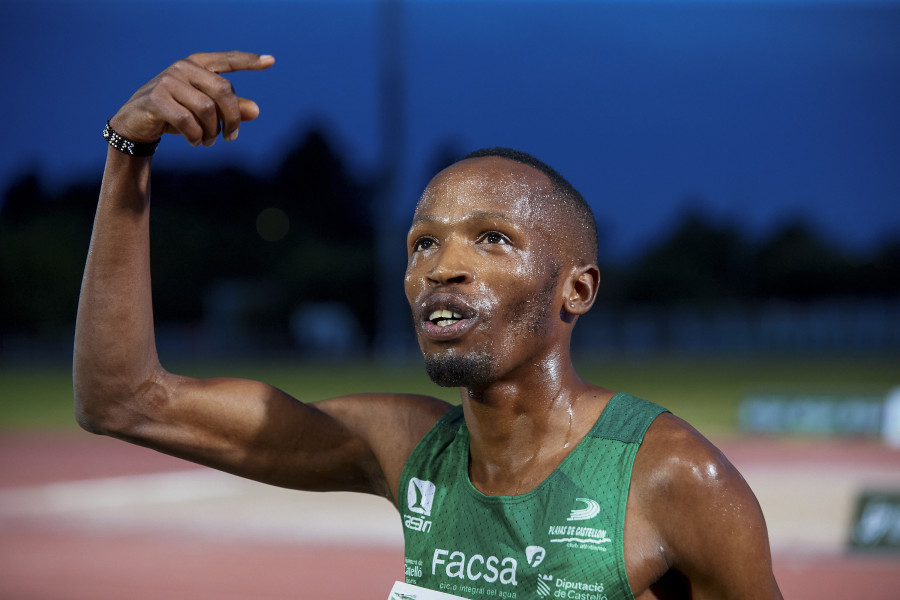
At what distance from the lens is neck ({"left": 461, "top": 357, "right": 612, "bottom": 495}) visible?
2.36 m

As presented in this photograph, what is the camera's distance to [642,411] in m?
2.33

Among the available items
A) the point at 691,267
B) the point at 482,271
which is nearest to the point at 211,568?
the point at 482,271

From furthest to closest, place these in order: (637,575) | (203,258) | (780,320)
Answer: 1. (203,258)
2. (780,320)
3. (637,575)

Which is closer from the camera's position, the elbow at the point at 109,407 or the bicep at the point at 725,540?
the bicep at the point at 725,540

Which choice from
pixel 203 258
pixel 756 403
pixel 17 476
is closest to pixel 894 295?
pixel 203 258

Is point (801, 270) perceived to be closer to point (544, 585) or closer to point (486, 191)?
point (486, 191)

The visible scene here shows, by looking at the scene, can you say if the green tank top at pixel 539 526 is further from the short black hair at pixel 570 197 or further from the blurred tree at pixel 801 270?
the blurred tree at pixel 801 270

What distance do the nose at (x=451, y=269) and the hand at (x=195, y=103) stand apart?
1.65ft

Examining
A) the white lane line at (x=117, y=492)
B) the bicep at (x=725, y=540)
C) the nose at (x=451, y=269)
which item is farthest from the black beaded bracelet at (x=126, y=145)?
the white lane line at (x=117, y=492)

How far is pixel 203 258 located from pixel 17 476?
36171mm

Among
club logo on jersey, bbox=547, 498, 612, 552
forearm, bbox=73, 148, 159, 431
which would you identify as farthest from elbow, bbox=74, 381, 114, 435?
club logo on jersey, bbox=547, 498, 612, 552

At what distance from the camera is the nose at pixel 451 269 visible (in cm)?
222

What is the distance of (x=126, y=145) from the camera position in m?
2.24

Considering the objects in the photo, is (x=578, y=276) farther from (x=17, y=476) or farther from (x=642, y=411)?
(x=17, y=476)
